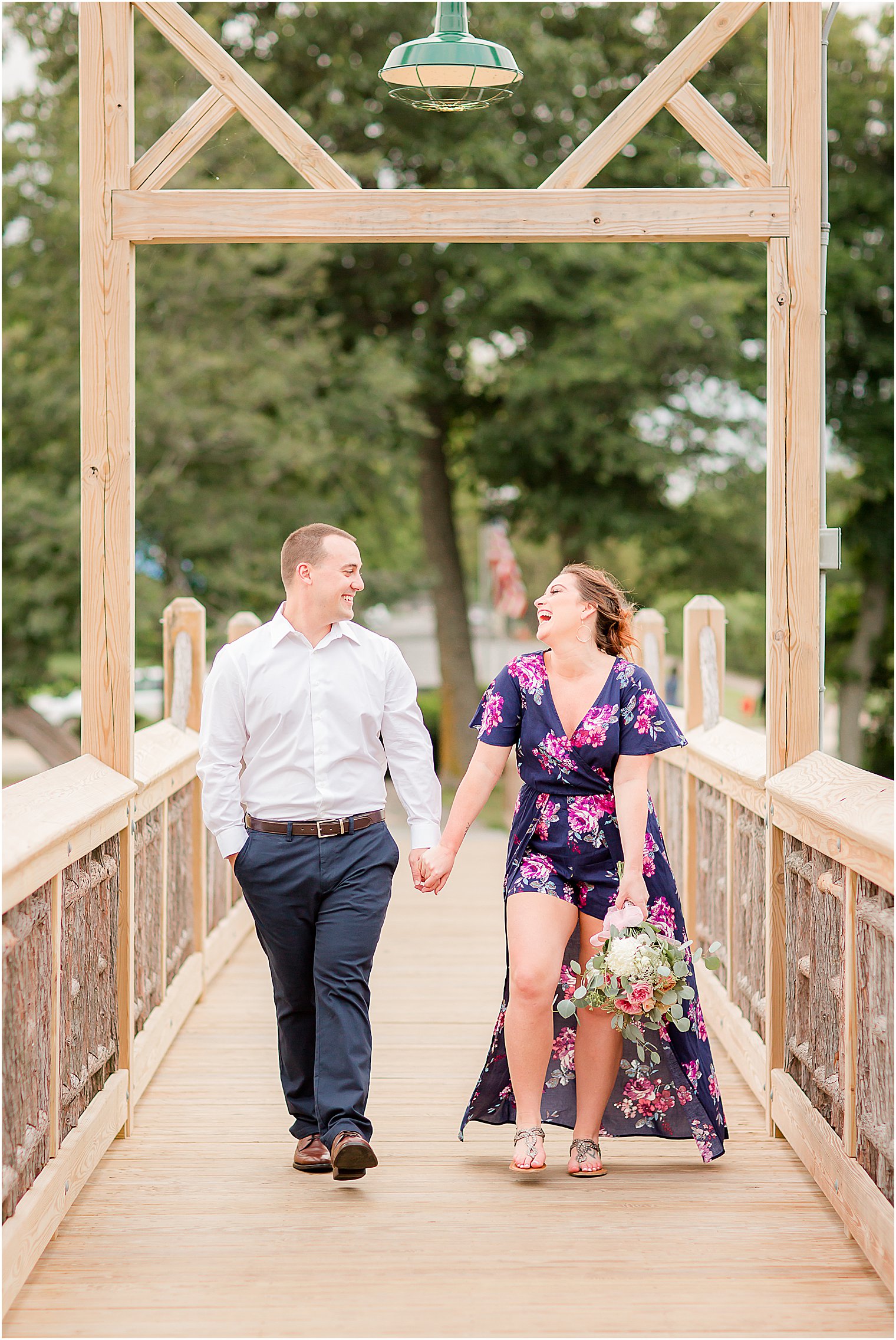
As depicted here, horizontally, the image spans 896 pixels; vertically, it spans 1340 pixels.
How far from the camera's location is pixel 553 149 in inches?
653

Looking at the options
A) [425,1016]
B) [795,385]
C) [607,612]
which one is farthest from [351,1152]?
[795,385]

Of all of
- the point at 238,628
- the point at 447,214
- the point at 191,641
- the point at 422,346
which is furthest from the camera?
the point at 422,346

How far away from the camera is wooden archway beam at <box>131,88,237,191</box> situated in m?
4.32

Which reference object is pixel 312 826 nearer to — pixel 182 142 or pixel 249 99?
pixel 182 142

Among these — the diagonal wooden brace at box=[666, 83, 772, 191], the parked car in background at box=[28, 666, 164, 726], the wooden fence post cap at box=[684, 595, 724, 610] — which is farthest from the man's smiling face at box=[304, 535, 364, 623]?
the parked car in background at box=[28, 666, 164, 726]

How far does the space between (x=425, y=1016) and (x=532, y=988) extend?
6.85 feet

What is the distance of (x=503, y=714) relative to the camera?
3.97 metres

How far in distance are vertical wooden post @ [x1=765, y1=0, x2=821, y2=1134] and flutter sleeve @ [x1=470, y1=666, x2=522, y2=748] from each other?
2.83 feet

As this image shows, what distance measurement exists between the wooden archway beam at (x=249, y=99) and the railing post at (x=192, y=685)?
2.68 meters

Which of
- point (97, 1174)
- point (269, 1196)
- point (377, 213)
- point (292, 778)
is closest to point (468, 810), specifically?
point (292, 778)

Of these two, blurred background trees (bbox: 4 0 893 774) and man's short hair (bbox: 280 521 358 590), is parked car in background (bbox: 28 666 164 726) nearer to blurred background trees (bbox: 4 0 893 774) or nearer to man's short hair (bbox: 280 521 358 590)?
blurred background trees (bbox: 4 0 893 774)

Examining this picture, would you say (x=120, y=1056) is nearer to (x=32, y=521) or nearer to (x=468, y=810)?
(x=468, y=810)

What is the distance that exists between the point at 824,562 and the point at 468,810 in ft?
4.44

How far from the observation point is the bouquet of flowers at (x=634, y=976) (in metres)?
3.79
